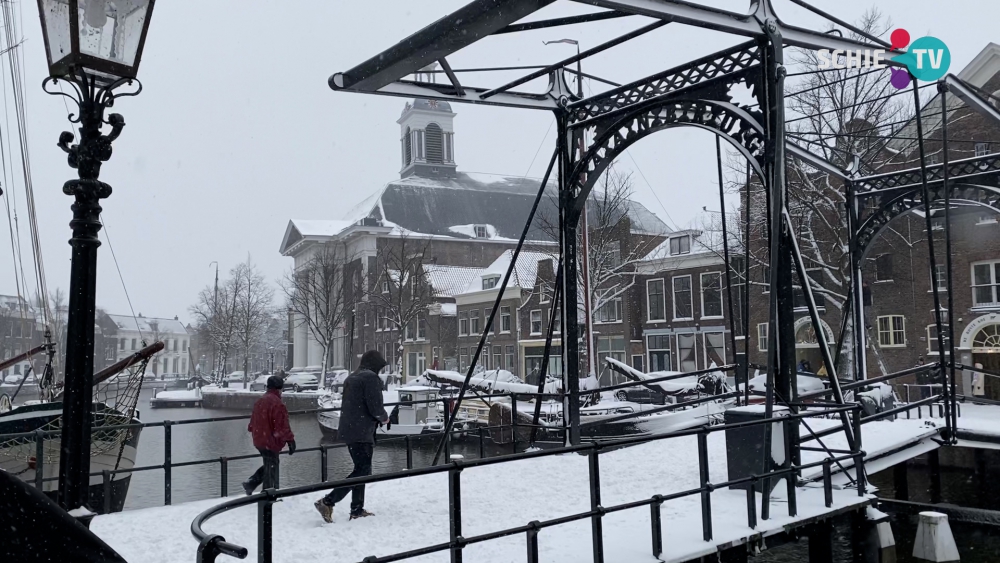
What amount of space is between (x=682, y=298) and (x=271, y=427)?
29022 mm

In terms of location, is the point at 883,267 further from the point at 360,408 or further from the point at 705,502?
the point at 360,408

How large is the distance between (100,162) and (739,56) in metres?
6.08

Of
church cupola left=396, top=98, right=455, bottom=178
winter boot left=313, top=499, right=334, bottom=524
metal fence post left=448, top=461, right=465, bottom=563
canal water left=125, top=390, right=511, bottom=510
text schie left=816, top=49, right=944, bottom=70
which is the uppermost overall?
church cupola left=396, top=98, right=455, bottom=178

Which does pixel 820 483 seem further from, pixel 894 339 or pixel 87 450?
pixel 894 339

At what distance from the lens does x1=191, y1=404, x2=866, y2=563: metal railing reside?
3.73 metres

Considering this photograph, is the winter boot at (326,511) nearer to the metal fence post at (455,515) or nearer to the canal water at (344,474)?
the metal fence post at (455,515)

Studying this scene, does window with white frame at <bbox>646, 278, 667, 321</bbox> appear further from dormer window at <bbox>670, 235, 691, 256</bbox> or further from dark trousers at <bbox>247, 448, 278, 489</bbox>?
dark trousers at <bbox>247, 448, 278, 489</bbox>

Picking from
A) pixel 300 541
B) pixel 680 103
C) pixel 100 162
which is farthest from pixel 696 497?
pixel 100 162

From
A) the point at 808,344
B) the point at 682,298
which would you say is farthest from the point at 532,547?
the point at 682,298

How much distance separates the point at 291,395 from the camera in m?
44.2

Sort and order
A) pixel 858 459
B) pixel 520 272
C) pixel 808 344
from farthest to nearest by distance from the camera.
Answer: pixel 520 272
pixel 808 344
pixel 858 459

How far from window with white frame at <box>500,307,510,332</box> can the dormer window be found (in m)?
10.6

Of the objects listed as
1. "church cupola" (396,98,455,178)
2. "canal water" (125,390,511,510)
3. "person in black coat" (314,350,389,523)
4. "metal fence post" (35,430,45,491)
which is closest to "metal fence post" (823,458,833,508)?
"person in black coat" (314,350,389,523)

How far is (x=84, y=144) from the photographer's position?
14.4 ft
